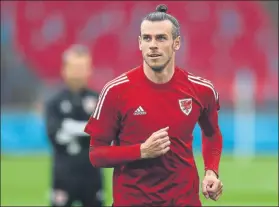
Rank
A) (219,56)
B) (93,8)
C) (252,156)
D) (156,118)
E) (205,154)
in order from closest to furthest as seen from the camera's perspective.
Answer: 1. (156,118)
2. (205,154)
3. (252,156)
4. (219,56)
5. (93,8)

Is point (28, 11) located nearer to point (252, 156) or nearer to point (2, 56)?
point (2, 56)

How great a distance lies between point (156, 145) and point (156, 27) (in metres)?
0.74

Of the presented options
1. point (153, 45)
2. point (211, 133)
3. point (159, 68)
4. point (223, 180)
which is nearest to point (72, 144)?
point (211, 133)

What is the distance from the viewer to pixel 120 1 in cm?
2923

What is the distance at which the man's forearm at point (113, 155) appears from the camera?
17.0 ft

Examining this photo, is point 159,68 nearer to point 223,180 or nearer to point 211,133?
point 211,133

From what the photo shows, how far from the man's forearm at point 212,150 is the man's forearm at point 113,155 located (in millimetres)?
676

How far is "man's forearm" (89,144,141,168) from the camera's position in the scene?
17.0 ft

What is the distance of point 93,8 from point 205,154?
919 inches

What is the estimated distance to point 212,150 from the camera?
18.9 feet

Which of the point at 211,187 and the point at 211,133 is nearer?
the point at 211,187

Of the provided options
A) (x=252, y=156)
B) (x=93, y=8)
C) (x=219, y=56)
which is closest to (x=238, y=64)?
(x=219, y=56)

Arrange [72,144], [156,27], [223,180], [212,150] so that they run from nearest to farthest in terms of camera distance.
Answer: [156,27] < [212,150] < [72,144] < [223,180]

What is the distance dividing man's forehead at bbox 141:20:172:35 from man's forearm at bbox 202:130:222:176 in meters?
0.91
